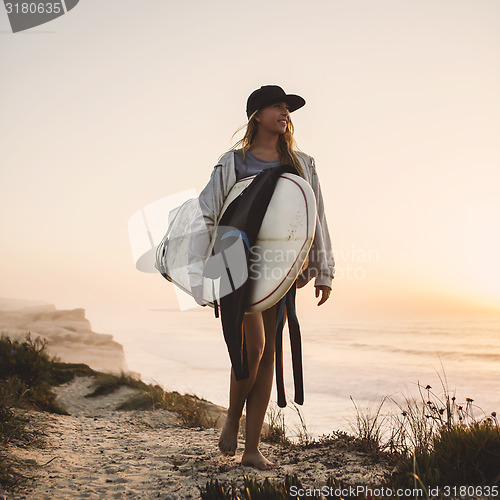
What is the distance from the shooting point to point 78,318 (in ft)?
61.4

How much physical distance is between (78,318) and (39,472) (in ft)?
54.3

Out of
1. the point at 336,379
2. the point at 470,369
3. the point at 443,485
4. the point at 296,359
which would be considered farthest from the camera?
the point at 470,369

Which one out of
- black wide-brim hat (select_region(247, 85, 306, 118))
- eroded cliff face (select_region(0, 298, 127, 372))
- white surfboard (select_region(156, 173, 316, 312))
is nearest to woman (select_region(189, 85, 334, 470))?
black wide-brim hat (select_region(247, 85, 306, 118))

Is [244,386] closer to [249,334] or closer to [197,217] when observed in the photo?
[249,334]

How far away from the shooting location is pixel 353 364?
13594mm

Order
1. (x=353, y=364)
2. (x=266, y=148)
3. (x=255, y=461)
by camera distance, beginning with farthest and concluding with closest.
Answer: (x=353, y=364) → (x=266, y=148) → (x=255, y=461)

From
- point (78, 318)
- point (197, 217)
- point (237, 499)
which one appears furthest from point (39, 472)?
point (78, 318)

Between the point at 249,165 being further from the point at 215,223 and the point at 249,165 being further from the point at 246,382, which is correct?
the point at 246,382

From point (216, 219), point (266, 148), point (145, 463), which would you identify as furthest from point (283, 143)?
point (145, 463)

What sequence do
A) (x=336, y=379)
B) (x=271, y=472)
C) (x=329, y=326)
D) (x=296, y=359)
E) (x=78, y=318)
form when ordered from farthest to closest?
(x=329, y=326) → (x=78, y=318) → (x=336, y=379) → (x=296, y=359) → (x=271, y=472)

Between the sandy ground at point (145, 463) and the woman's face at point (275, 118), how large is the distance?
2124 mm

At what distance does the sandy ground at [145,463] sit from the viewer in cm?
279

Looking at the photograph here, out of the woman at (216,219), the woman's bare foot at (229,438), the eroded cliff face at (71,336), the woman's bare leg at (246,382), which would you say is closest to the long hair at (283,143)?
the woman at (216,219)

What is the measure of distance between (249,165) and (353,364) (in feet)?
36.7
